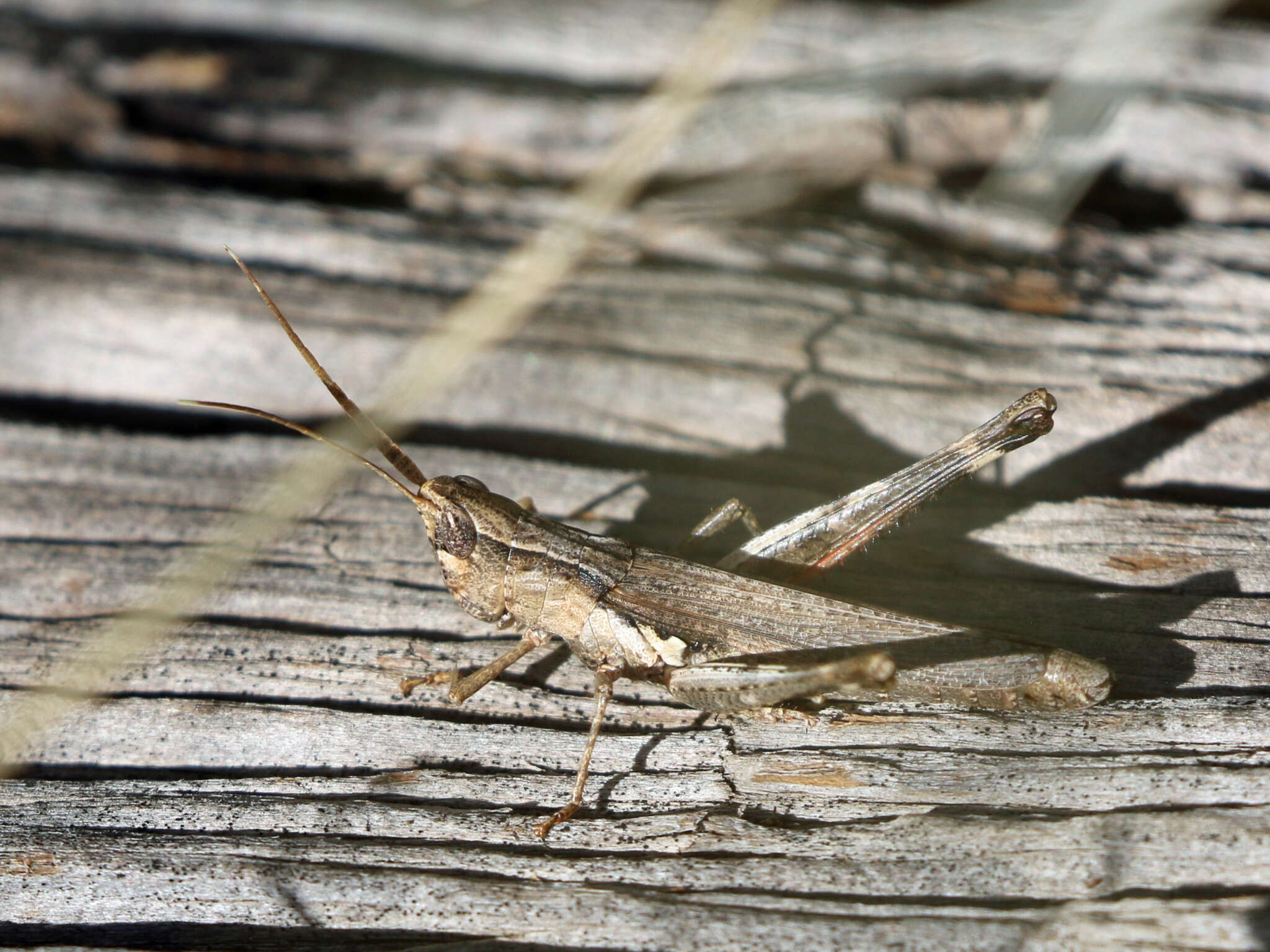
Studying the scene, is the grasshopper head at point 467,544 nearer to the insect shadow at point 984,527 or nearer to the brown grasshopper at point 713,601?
the brown grasshopper at point 713,601

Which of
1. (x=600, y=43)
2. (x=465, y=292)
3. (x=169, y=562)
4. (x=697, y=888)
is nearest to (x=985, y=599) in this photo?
(x=697, y=888)

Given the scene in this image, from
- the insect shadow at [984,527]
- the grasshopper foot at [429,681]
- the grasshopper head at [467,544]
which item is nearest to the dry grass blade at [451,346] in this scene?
the grasshopper head at [467,544]

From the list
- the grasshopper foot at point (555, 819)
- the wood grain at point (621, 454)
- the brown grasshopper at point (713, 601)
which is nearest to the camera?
the wood grain at point (621, 454)

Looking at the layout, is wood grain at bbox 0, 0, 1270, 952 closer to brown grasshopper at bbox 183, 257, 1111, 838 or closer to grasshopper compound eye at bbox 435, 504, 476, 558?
brown grasshopper at bbox 183, 257, 1111, 838

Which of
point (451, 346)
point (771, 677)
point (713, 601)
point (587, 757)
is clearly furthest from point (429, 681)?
point (451, 346)

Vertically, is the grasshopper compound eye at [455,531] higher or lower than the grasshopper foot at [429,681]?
higher

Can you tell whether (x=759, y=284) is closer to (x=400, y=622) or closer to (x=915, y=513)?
(x=915, y=513)

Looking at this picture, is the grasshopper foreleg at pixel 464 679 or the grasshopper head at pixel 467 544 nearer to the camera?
the grasshopper foreleg at pixel 464 679

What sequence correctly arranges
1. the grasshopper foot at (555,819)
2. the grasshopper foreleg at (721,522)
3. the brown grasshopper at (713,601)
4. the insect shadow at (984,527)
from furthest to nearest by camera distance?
the grasshopper foreleg at (721,522), the insect shadow at (984,527), the brown grasshopper at (713,601), the grasshopper foot at (555,819)
